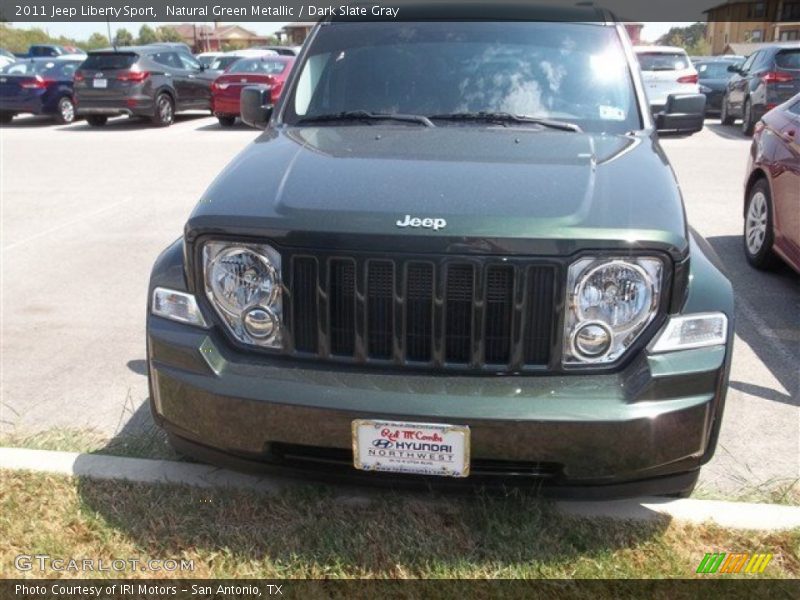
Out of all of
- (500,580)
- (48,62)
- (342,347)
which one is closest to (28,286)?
(342,347)

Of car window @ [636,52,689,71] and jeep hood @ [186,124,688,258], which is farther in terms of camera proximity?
car window @ [636,52,689,71]

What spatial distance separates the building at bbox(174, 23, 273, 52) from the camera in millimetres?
69688

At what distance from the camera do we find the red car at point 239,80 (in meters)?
16.9

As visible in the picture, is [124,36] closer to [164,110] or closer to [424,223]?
[164,110]

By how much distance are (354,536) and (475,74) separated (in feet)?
7.30

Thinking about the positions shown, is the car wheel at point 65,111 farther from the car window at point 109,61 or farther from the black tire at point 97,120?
the car window at point 109,61

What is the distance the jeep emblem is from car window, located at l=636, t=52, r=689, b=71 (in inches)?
576

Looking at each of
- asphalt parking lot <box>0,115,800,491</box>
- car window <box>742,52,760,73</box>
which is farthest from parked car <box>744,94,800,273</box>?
car window <box>742,52,760,73</box>

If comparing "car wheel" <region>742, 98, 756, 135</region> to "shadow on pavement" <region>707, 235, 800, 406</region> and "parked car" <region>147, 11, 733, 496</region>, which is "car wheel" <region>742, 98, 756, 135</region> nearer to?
"shadow on pavement" <region>707, 235, 800, 406</region>

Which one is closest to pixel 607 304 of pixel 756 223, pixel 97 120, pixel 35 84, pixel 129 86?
pixel 756 223

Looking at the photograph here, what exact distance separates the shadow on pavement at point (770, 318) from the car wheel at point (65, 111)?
16.1 m

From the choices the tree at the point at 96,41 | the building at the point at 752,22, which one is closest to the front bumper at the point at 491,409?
the building at the point at 752,22

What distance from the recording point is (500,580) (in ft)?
9.03

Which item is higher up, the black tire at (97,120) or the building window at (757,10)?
the building window at (757,10)
